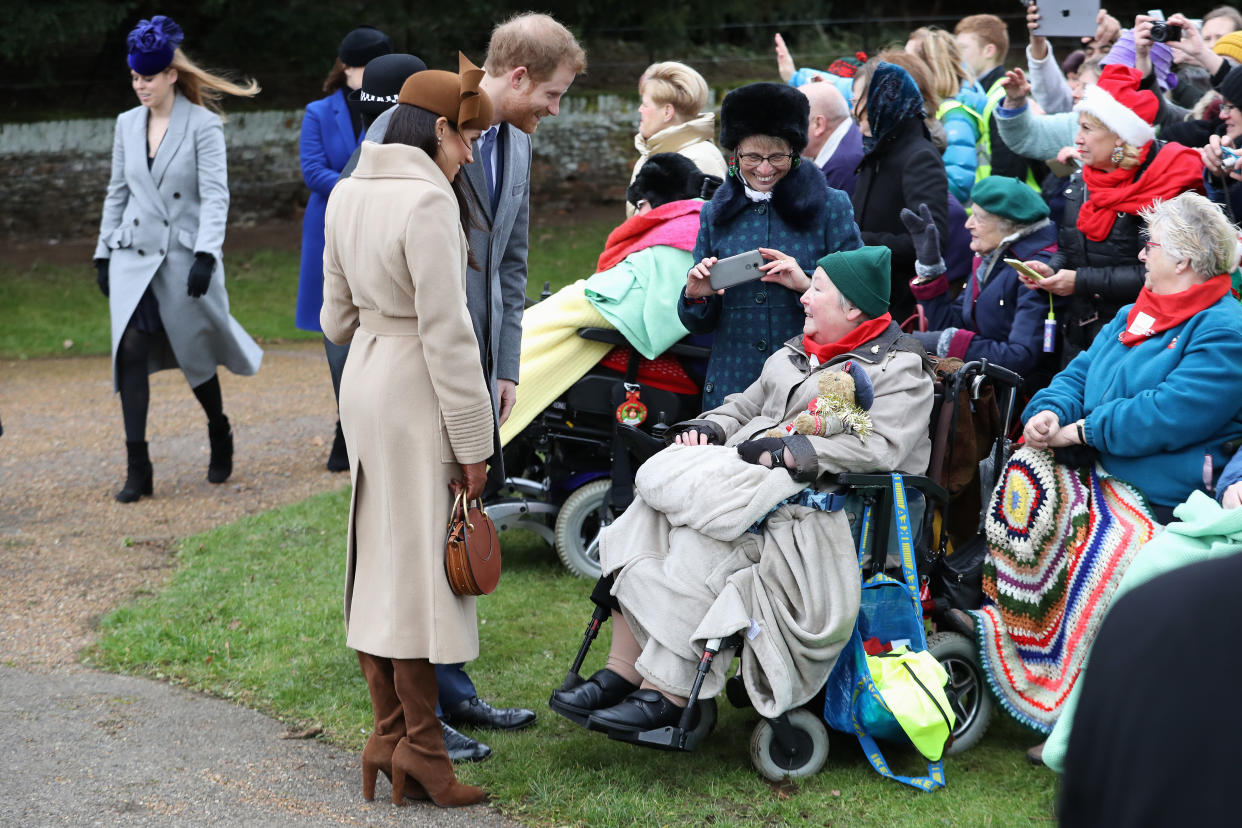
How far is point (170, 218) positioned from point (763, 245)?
3809mm

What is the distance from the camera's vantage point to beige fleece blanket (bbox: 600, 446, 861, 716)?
3.87 meters

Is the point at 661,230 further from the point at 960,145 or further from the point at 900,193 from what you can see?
the point at 960,145

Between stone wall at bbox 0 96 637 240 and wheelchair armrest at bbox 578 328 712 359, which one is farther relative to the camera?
stone wall at bbox 0 96 637 240

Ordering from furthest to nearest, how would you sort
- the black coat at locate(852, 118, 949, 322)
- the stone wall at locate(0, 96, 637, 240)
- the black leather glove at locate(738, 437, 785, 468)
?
1. the stone wall at locate(0, 96, 637, 240)
2. the black coat at locate(852, 118, 949, 322)
3. the black leather glove at locate(738, 437, 785, 468)

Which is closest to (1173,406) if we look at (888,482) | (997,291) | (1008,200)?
(888,482)

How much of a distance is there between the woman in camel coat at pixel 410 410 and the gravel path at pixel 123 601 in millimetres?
382

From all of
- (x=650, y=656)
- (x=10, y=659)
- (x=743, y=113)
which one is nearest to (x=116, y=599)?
(x=10, y=659)

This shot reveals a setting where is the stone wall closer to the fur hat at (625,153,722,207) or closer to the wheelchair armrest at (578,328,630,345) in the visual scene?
the fur hat at (625,153,722,207)

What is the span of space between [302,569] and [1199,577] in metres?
5.31

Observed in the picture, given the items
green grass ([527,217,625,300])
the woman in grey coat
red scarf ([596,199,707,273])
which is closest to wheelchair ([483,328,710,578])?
red scarf ([596,199,707,273])

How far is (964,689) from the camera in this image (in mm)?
4371

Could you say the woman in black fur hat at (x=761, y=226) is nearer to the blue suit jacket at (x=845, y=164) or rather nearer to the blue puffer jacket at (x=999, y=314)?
the blue puffer jacket at (x=999, y=314)

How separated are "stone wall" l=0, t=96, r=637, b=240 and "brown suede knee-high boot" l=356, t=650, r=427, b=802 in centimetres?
1311

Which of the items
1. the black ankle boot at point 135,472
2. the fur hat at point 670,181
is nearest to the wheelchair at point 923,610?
the fur hat at point 670,181
